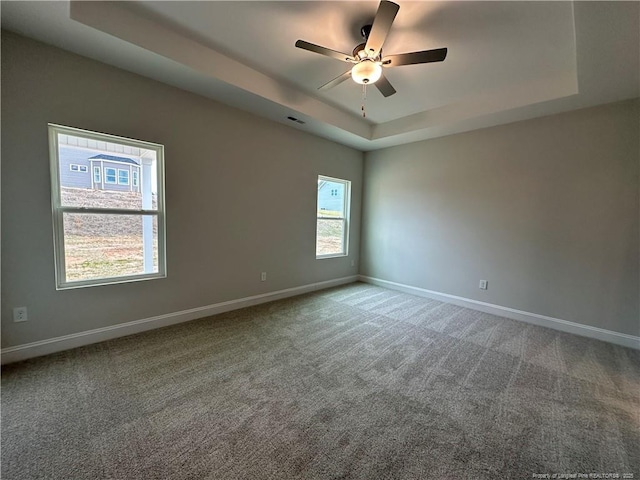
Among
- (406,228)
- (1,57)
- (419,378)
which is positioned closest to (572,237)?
(406,228)

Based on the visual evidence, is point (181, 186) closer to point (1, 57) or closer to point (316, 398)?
point (1, 57)

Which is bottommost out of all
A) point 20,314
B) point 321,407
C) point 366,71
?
point 321,407

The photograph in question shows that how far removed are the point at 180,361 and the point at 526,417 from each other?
2695 mm

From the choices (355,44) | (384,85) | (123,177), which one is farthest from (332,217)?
(123,177)

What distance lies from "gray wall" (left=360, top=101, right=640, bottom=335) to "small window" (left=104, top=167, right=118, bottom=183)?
4107 millimetres

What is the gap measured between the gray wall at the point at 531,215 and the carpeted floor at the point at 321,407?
0.70 m

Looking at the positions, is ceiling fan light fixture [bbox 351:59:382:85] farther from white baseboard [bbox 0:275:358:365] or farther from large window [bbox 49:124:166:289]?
white baseboard [bbox 0:275:358:365]

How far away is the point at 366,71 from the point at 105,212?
110 inches

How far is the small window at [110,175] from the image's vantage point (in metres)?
2.63

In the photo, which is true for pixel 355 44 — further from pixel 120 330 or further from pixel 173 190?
pixel 120 330

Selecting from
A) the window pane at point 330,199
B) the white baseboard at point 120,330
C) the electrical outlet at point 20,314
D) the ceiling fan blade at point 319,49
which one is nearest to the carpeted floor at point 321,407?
the white baseboard at point 120,330

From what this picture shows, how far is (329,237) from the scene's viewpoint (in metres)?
4.99

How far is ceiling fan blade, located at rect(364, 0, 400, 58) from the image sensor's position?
5.51 feet

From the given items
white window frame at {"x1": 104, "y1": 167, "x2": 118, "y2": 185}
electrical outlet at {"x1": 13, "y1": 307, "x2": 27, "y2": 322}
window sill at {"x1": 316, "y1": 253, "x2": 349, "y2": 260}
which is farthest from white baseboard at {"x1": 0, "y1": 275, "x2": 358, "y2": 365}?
white window frame at {"x1": 104, "y1": 167, "x2": 118, "y2": 185}
